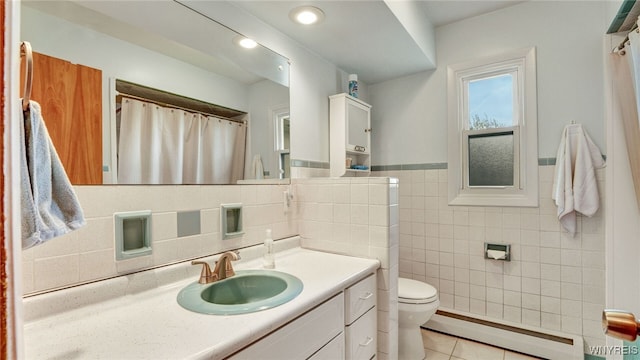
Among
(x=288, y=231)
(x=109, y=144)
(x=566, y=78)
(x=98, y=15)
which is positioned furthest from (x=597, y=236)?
(x=98, y=15)

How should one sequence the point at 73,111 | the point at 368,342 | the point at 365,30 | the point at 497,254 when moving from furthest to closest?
the point at 497,254, the point at 365,30, the point at 368,342, the point at 73,111

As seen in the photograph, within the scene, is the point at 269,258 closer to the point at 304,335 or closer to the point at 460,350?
the point at 304,335

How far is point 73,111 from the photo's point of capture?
3.14ft

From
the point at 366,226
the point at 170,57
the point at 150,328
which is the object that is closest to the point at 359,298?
the point at 366,226

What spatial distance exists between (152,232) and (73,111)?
1.63ft

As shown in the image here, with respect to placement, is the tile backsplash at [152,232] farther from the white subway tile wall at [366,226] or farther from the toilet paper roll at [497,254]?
the toilet paper roll at [497,254]

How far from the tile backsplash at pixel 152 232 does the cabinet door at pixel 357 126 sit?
862 mm

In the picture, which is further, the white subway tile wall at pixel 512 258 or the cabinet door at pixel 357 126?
the cabinet door at pixel 357 126

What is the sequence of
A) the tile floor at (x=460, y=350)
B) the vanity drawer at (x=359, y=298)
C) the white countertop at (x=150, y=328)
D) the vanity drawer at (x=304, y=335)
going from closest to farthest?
the white countertop at (x=150, y=328), the vanity drawer at (x=304, y=335), the vanity drawer at (x=359, y=298), the tile floor at (x=460, y=350)

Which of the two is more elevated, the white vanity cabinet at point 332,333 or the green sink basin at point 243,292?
the green sink basin at point 243,292

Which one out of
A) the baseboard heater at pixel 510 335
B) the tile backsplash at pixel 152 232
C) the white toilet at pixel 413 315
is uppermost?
the tile backsplash at pixel 152 232

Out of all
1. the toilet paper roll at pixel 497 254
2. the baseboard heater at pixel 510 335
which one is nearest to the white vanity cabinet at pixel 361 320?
the baseboard heater at pixel 510 335

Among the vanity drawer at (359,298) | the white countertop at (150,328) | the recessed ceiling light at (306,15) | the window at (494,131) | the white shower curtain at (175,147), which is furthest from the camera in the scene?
the window at (494,131)

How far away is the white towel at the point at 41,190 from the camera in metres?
0.54
